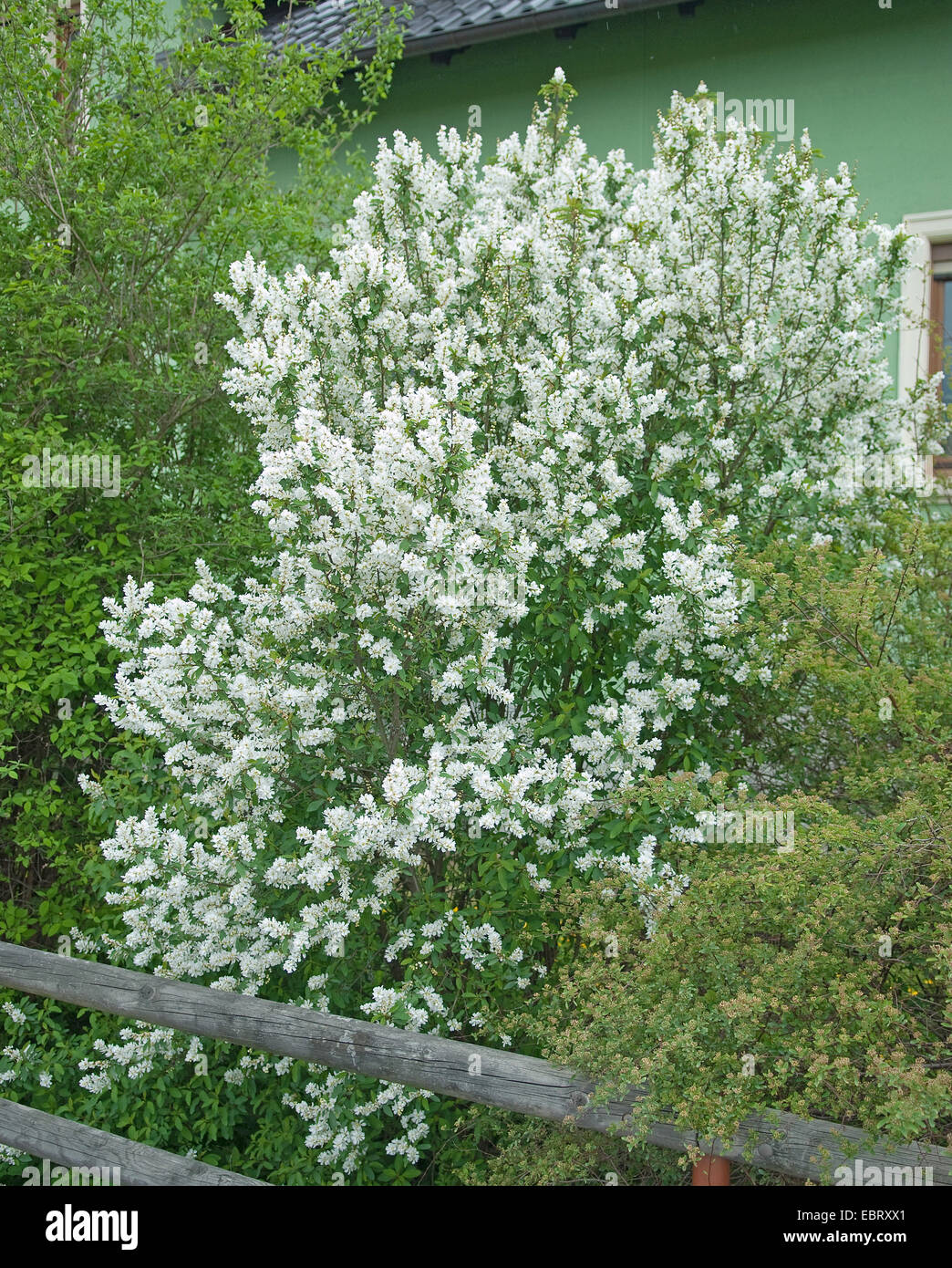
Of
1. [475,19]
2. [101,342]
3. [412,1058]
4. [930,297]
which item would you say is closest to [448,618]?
[412,1058]

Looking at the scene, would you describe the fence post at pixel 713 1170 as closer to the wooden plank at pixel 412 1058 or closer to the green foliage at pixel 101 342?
the wooden plank at pixel 412 1058

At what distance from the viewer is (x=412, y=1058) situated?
337 cm

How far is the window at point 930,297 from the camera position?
23.6 feet

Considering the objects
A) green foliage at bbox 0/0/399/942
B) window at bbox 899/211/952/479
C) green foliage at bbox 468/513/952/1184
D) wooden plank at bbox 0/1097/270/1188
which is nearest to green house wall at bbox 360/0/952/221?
window at bbox 899/211/952/479

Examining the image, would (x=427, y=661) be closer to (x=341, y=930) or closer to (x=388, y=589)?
(x=388, y=589)

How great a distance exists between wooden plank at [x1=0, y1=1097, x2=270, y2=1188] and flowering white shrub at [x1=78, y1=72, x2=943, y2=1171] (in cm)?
52

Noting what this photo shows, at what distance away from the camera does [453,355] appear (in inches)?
173

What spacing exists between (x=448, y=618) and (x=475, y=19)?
Result: 6.48 metres

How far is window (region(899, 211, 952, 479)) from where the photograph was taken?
719 cm

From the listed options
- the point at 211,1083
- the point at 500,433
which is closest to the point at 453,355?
the point at 500,433

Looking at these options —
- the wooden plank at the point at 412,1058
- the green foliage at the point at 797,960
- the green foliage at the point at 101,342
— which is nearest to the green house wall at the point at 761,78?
the green foliage at the point at 101,342

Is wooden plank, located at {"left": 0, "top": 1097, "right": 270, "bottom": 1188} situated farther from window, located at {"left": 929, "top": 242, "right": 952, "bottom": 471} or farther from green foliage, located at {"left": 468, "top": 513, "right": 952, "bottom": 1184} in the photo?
window, located at {"left": 929, "top": 242, "right": 952, "bottom": 471}

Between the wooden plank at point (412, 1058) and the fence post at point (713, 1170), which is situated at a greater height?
the wooden plank at point (412, 1058)

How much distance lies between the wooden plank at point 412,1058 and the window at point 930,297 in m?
5.13
